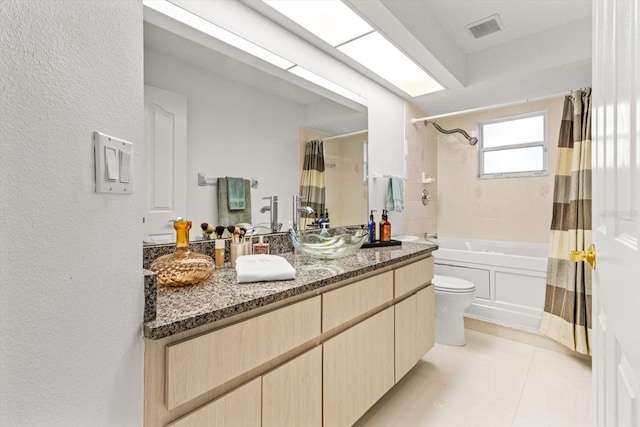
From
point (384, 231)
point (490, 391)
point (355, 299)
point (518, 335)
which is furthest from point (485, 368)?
point (355, 299)

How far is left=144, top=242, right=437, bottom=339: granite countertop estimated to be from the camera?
2.38 feet

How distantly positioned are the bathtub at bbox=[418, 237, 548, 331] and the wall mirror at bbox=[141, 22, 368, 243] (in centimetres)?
151

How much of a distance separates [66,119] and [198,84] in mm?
982

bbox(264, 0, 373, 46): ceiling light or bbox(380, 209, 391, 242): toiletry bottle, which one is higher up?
bbox(264, 0, 373, 46): ceiling light

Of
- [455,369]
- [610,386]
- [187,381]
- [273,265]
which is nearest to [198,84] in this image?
[273,265]

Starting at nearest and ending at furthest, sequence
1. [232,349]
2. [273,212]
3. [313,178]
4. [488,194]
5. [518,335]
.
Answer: [232,349]
[273,212]
[313,178]
[518,335]
[488,194]

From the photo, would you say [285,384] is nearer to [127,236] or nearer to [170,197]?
[127,236]

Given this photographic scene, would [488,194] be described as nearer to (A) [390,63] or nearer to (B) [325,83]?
(A) [390,63]

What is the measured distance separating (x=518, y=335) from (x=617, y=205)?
2.36m

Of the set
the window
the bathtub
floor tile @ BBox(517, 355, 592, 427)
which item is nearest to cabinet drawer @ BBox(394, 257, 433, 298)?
floor tile @ BBox(517, 355, 592, 427)

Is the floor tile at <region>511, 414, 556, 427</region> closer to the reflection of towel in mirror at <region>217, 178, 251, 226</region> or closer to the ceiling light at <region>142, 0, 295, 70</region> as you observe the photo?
the reflection of towel in mirror at <region>217, 178, 251, 226</region>

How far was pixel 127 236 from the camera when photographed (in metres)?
0.66

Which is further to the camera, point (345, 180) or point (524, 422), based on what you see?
point (345, 180)

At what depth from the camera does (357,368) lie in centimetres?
134
